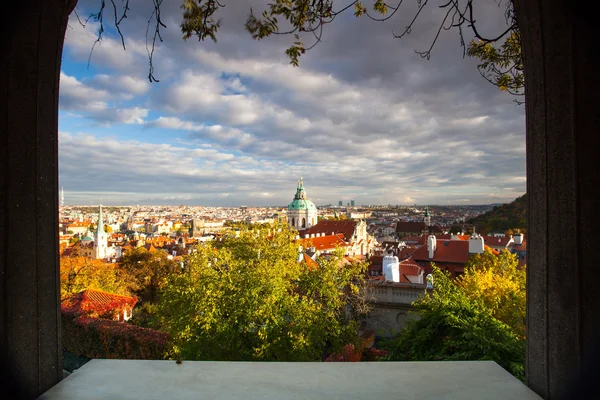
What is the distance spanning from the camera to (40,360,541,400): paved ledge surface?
1.30 m

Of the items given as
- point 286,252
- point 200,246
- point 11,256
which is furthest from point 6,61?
point 286,252

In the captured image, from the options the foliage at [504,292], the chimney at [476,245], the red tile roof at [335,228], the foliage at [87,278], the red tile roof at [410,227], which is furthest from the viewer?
the red tile roof at [410,227]

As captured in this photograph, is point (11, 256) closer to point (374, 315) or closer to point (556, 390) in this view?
point (556, 390)

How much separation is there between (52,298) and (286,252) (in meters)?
12.5

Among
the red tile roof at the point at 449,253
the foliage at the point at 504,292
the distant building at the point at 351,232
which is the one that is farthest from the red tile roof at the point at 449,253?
the distant building at the point at 351,232

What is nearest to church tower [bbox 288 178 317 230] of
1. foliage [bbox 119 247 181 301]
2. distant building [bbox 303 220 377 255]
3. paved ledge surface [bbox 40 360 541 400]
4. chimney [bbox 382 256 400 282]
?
distant building [bbox 303 220 377 255]

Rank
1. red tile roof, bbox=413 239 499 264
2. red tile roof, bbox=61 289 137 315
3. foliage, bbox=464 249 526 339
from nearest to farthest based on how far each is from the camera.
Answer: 1. foliage, bbox=464 249 526 339
2. red tile roof, bbox=61 289 137 315
3. red tile roof, bbox=413 239 499 264

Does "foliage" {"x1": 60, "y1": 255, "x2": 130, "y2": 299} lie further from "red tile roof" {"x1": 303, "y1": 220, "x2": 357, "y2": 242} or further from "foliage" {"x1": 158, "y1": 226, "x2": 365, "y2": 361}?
"red tile roof" {"x1": 303, "y1": 220, "x2": 357, "y2": 242}

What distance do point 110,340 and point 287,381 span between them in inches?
512

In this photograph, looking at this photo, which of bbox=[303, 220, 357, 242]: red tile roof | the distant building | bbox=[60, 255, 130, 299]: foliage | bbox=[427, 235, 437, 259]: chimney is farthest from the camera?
bbox=[303, 220, 357, 242]: red tile roof

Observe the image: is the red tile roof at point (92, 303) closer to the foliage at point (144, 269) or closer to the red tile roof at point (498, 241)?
the foliage at point (144, 269)

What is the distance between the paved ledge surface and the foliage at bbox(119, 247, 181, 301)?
24065 mm

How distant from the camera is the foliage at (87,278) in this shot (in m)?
19.0

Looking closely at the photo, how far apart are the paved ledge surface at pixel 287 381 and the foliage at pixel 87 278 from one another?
65.2 ft
